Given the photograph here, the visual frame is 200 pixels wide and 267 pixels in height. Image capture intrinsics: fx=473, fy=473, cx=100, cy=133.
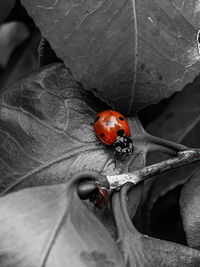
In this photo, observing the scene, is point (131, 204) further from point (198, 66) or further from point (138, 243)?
point (198, 66)

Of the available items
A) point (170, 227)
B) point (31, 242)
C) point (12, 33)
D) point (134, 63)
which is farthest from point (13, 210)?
point (12, 33)

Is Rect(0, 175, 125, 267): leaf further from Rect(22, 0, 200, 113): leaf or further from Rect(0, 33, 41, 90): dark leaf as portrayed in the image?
Rect(0, 33, 41, 90): dark leaf

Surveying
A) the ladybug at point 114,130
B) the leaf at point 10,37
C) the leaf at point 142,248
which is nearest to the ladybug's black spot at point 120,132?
the ladybug at point 114,130

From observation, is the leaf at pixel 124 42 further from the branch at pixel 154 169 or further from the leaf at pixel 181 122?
the leaf at pixel 181 122

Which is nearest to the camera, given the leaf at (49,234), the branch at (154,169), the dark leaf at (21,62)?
the leaf at (49,234)

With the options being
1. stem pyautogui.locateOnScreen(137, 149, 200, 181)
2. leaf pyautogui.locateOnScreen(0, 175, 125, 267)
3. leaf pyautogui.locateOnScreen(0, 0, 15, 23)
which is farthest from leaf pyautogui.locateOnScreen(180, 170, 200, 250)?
leaf pyautogui.locateOnScreen(0, 0, 15, 23)
